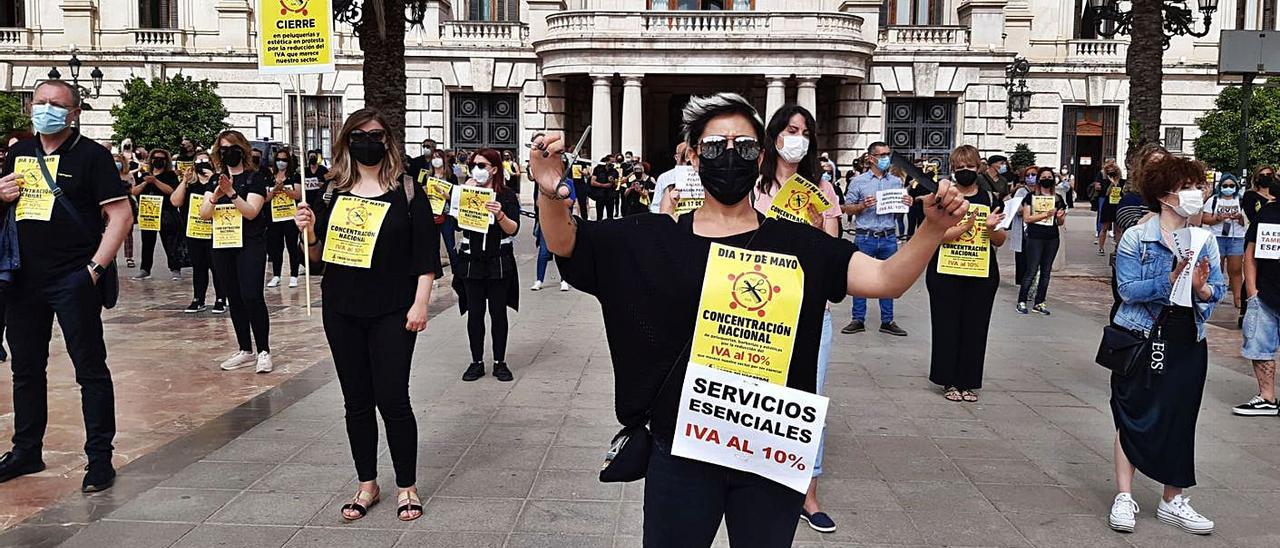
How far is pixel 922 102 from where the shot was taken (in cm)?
3297

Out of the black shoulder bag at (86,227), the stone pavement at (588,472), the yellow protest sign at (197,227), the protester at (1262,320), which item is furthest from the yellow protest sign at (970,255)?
the yellow protest sign at (197,227)

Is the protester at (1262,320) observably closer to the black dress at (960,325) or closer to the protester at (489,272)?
the black dress at (960,325)

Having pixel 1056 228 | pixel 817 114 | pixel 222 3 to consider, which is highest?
pixel 222 3

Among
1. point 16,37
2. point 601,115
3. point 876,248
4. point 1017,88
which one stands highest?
point 16,37

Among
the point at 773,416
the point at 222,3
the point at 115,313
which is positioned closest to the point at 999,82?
the point at 222,3

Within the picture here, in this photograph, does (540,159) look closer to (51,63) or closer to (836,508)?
(836,508)

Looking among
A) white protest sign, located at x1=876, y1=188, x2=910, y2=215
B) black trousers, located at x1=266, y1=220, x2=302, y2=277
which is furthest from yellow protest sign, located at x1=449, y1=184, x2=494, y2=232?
black trousers, located at x1=266, y1=220, x2=302, y2=277

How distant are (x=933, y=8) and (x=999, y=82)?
340cm

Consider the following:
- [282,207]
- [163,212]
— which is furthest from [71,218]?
[163,212]

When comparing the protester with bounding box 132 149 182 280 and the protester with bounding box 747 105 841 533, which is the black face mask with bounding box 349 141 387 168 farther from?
the protester with bounding box 132 149 182 280

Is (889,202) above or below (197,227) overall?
above

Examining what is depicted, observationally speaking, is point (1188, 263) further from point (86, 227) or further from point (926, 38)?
point (926, 38)

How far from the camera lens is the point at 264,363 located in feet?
28.0

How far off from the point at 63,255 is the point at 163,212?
966 centimetres
